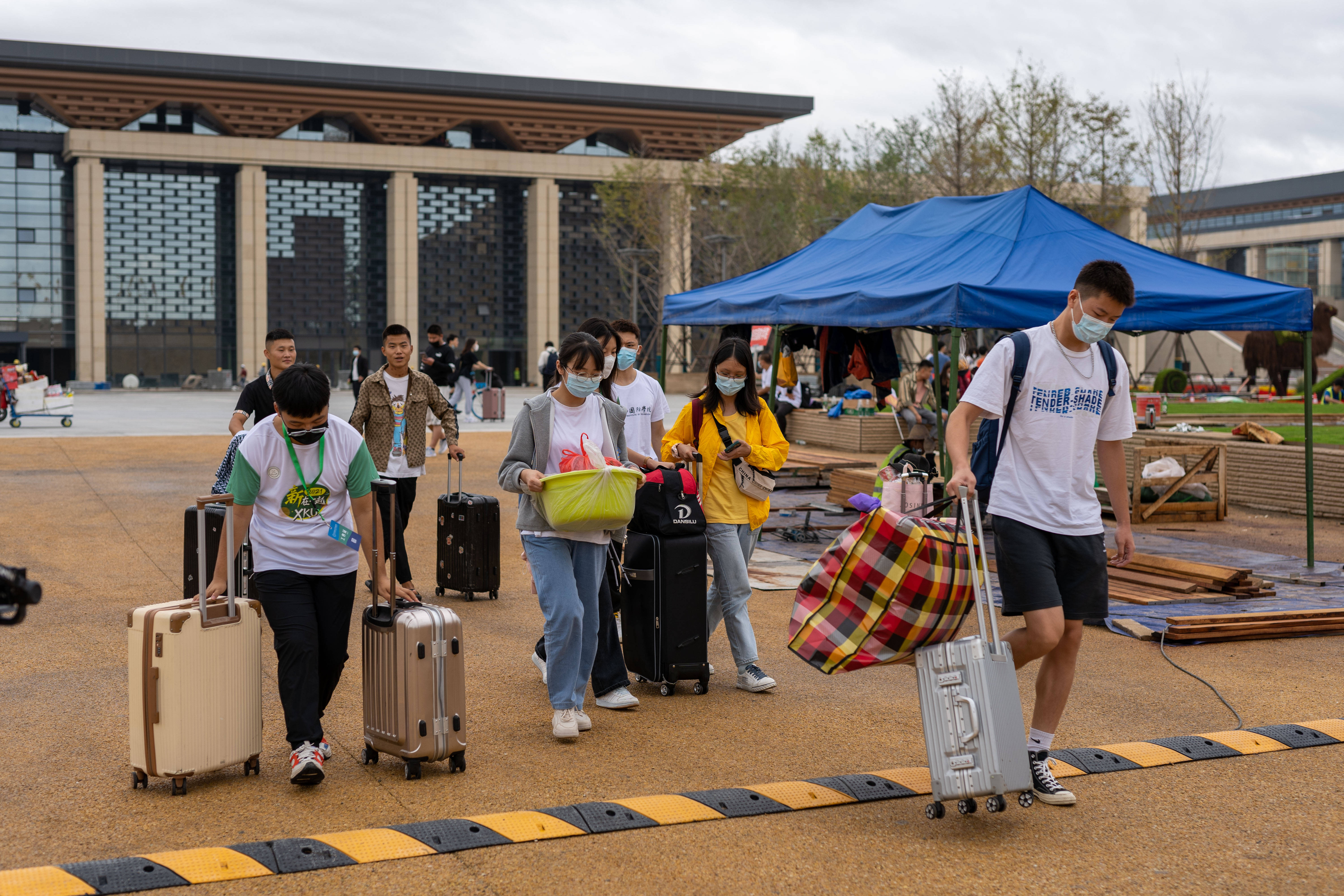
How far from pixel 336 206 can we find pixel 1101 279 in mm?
63432

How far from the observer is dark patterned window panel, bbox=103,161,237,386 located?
200ft

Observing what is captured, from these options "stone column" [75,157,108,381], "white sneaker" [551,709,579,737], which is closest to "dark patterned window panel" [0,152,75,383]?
"stone column" [75,157,108,381]

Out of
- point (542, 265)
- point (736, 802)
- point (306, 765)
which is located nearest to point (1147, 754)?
point (736, 802)

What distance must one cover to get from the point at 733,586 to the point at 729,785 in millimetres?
1629

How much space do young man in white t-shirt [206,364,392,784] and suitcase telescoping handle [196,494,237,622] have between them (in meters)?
0.03

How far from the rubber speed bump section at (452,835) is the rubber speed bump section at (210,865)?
1.67 feet

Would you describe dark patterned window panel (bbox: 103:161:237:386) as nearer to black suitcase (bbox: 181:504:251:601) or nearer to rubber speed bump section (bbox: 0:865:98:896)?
black suitcase (bbox: 181:504:251:601)

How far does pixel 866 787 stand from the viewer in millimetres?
4949

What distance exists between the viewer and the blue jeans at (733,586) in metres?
6.53

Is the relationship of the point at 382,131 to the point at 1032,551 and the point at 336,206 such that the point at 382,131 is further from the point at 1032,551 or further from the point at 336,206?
the point at 1032,551

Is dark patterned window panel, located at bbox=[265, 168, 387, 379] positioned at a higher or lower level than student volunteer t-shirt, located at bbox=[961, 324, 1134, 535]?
higher

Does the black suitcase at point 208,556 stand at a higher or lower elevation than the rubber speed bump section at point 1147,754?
higher

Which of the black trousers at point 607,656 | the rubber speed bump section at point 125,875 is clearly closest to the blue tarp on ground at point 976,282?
the black trousers at point 607,656

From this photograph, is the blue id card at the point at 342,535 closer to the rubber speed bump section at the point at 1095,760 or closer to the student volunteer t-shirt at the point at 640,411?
the student volunteer t-shirt at the point at 640,411
